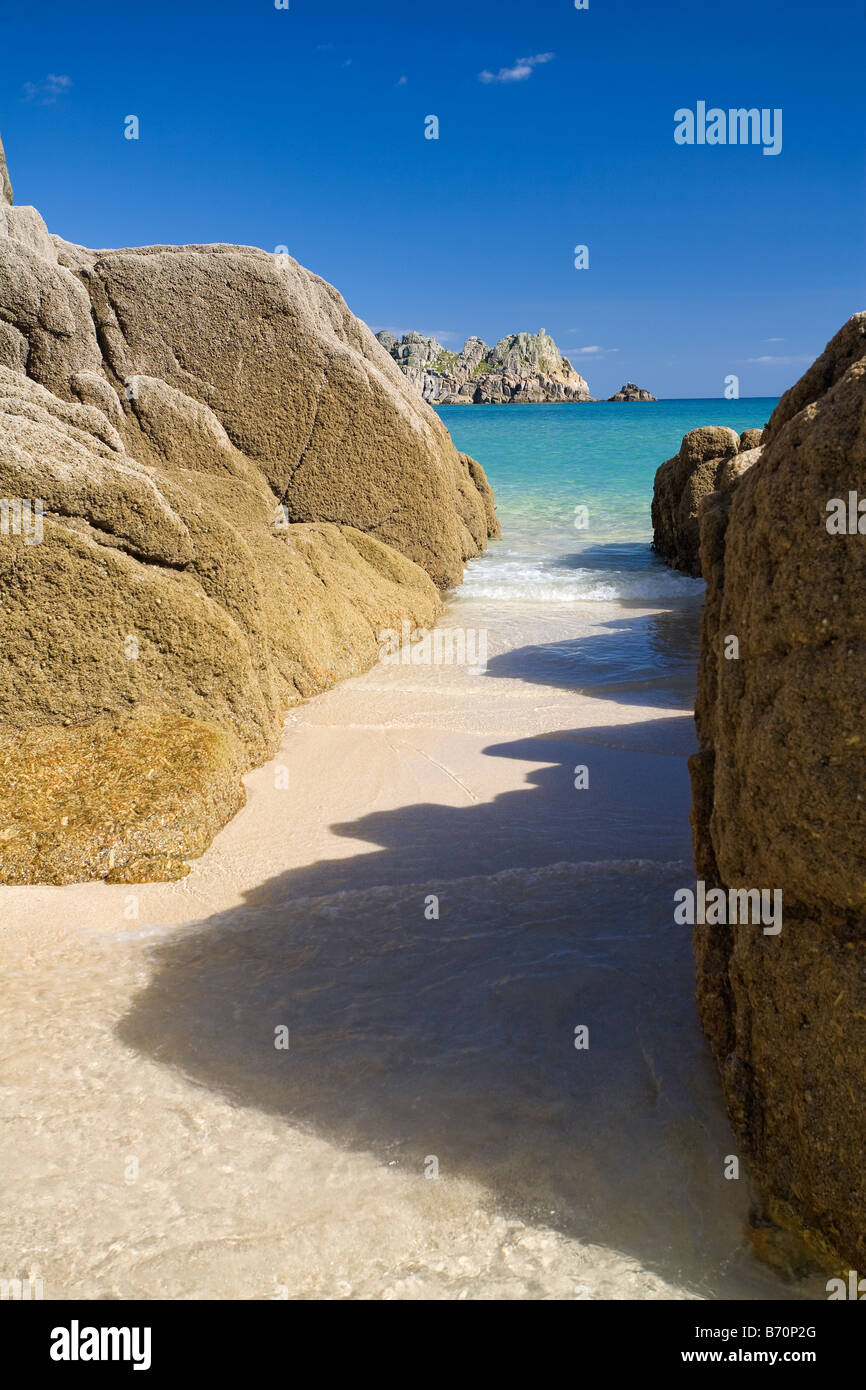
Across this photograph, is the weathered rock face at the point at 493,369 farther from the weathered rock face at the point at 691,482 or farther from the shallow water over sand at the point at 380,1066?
the shallow water over sand at the point at 380,1066

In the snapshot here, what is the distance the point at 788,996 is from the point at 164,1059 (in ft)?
6.35

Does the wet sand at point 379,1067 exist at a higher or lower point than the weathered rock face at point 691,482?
lower

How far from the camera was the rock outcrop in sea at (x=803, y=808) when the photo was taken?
2180mm

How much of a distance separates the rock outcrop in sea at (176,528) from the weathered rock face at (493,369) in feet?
414

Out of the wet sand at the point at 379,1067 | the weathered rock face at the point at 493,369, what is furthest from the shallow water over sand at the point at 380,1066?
the weathered rock face at the point at 493,369

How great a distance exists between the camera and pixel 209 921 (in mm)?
4035

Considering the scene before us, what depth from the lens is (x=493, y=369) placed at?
14162 centimetres

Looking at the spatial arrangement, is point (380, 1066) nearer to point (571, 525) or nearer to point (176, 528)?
point (176, 528)

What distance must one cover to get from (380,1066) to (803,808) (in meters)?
1.60

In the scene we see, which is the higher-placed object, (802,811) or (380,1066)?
(802,811)

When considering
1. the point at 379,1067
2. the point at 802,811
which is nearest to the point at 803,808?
the point at 802,811
